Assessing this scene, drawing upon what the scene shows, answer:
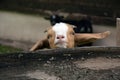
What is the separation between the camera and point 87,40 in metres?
2.91

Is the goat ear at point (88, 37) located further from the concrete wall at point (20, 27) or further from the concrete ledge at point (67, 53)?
the concrete wall at point (20, 27)

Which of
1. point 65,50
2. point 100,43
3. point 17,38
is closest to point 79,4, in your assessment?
point 100,43

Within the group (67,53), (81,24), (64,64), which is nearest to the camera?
(64,64)

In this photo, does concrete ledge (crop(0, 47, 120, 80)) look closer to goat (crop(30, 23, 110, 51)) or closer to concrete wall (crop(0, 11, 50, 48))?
goat (crop(30, 23, 110, 51))

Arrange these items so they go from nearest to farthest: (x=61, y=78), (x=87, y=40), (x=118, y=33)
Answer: (x=61, y=78) → (x=87, y=40) → (x=118, y=33)

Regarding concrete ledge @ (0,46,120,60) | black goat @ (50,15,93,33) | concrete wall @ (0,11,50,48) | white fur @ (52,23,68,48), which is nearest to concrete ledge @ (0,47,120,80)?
concrete ledge @ (0,46,120,60)

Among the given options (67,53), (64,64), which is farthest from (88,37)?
(64,64)

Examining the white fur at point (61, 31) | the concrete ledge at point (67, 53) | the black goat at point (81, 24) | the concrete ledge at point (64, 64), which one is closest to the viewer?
the concrete ledge at point (64, 64)

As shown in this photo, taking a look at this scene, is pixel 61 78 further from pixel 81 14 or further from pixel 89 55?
pixel 81 14

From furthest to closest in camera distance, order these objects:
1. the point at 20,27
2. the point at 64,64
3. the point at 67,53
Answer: the point at 20,27 → the point at 67,53 → the point at 64,64

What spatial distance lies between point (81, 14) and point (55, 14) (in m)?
0.43

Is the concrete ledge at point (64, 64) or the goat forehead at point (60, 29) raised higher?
the goat forehead at point (60, 29)

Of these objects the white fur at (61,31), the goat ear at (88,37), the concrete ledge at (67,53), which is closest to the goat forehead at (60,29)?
the white fur at (61,31)

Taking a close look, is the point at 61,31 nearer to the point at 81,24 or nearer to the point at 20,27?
the point at 81,24
